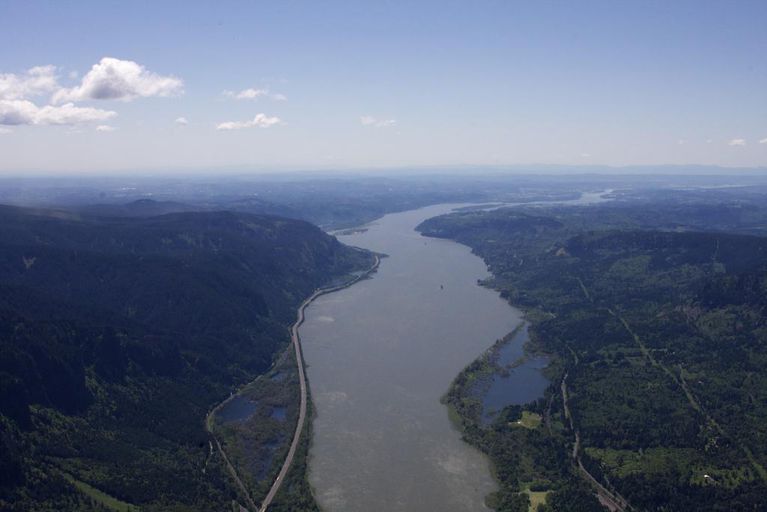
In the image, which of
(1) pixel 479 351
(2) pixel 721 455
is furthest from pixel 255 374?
(2) pixel 721 455

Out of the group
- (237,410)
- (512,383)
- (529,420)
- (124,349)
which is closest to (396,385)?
(512,383)

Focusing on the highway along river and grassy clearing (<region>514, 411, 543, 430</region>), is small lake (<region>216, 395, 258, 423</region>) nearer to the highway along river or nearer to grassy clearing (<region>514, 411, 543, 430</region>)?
the highway along river

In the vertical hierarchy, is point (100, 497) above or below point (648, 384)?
above

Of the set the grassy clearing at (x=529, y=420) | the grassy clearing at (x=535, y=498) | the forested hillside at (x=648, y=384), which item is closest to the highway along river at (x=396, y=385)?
the grassy clearing at (x=535, y=498)

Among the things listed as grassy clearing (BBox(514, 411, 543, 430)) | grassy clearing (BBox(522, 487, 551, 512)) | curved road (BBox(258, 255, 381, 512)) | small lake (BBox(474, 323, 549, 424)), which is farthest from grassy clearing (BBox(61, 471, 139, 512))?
grassy clearing (BBox(514, 411, 543, 430))

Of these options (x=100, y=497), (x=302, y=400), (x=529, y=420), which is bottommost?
(x=529, y=420)

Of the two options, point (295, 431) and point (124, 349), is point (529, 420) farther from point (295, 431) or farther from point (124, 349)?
point (124, 349)
